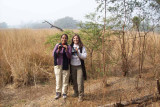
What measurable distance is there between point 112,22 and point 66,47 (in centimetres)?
Result: 169

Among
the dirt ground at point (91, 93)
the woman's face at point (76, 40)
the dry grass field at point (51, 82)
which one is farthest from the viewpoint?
the dry grass field at point (51, 82)

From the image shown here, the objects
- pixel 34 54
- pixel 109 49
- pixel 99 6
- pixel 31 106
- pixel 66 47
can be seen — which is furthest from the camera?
pixel 34 54

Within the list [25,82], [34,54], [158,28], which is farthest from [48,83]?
[158,28]

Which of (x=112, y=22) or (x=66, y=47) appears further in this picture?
(x=112, y=22)

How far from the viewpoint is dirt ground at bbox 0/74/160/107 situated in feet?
10.5

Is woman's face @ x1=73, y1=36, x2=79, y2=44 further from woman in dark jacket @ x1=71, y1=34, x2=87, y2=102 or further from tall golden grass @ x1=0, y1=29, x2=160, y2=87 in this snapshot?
tall golden grass @ x1=0, y1=29, x2=160, y2=87

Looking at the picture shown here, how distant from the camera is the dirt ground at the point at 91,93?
A: 3.21m

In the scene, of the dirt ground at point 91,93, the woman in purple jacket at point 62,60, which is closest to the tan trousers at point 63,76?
the woman in purple jacket at point 62,60

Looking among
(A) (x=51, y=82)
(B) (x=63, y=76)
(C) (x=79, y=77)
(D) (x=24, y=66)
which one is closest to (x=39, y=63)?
(D) (x=24, y=66)

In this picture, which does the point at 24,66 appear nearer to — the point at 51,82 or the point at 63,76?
the point at 51,82

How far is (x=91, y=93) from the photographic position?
11.7ft

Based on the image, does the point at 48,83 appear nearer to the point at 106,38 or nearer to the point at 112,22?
the point at 106,38

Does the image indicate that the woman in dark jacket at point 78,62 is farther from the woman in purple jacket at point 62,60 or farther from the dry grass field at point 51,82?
the dry grass field at point 51,82

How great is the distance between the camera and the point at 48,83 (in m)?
4.77
